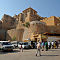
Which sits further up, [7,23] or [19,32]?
[7,23]

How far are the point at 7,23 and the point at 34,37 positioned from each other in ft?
93.1

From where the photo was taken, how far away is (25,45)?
1953 cm

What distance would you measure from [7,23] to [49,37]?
34.7m

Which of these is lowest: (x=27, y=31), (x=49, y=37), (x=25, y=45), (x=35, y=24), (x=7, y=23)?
(x=25, y=45)

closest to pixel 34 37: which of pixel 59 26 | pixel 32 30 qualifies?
pixel 32 30

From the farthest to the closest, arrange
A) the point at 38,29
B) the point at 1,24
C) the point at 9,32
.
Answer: the point at 1,24
the point at 9,32
the point at 38,29

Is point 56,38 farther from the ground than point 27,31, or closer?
closer

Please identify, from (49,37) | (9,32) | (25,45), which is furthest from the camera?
(9,32)

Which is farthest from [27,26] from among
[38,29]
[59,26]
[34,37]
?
[59,26]

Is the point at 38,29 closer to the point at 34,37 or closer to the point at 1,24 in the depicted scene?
the point at 34,37

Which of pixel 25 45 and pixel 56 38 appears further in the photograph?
pixel 56 38

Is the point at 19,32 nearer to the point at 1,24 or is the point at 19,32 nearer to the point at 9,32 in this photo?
the point at 9,32

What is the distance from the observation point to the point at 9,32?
4659 centimetres

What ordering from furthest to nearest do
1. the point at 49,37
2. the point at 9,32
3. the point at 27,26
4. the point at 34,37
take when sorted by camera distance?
1. the point at 9,32
2. the point at 27,26
3. the point at 34,37
4. the point at 49,37
